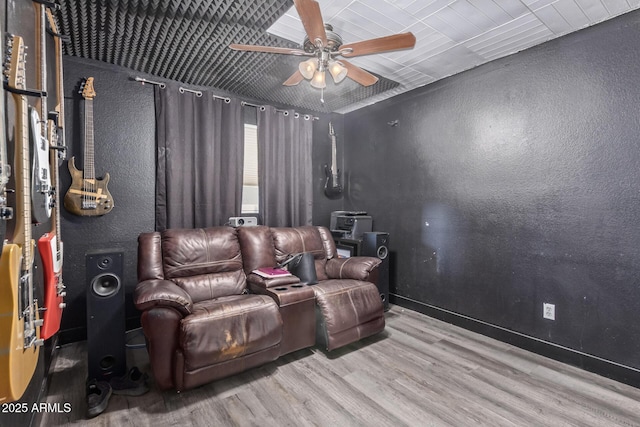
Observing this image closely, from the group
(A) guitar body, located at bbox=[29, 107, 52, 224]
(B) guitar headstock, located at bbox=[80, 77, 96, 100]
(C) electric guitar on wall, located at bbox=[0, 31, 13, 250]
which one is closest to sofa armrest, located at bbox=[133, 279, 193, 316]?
(A) guitar body, located at bbox=[29, 107, 52, 224]

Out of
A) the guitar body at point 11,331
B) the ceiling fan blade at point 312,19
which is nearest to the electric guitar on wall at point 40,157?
the guitar body at point 11,331

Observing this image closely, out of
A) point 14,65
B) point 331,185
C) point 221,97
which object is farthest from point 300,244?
point 14,65

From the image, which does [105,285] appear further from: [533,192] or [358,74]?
[533,192]

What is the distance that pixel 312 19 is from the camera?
5.42ft

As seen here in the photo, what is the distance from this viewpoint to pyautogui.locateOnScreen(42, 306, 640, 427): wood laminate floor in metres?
1.65

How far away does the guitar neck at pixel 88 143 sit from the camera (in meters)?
2.52

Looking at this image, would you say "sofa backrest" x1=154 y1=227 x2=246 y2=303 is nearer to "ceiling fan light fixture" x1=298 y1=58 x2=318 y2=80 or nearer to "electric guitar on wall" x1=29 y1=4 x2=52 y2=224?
"electric guitar on wall" x1=29 y1=4 x2=52 y2=224

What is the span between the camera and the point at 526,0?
1.89 meters

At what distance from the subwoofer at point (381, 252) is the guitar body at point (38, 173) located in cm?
260

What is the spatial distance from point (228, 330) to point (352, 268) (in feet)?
4.28

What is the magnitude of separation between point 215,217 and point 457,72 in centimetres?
279

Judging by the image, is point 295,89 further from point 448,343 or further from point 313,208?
point 448,343

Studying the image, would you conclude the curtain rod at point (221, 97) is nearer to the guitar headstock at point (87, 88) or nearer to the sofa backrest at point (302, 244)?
the guitar headstock at point (87, 88)

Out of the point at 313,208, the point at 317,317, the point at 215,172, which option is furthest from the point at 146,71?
the point at 317,317
